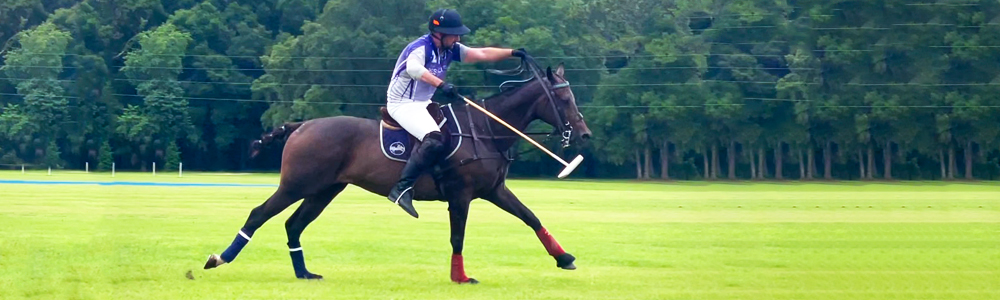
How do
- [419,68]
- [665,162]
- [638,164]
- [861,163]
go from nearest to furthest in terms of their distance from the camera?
[419,68] → [861,163] → [665,162] → [638,164]

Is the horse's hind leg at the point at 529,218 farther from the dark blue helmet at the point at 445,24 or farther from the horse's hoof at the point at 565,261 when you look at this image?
the dark blue helmet at the point at 445,24

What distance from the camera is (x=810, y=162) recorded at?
45.5m

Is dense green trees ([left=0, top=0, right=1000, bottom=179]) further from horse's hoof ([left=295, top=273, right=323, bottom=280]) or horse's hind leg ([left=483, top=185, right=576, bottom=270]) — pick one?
horse's hoof ([left=295, top=273, right=323, bottom=280])

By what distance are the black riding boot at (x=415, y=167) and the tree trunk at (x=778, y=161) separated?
41.0 m

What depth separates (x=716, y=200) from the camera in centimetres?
3419

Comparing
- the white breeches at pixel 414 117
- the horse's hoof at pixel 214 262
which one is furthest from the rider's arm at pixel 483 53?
the horse's hoof at pixel 214 262

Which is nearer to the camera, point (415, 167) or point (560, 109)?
point (415, 167)

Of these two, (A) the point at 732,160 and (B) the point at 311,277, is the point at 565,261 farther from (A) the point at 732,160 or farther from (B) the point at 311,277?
(A) the point at 732,160

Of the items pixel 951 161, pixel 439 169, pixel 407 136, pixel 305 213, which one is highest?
pixel 407 136

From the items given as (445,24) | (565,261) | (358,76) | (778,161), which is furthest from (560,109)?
(358,76)

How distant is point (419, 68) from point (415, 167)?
3.23ft

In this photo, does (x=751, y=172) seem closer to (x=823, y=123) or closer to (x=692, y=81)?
(x=692, y=81)

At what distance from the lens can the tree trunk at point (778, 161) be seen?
52.2m

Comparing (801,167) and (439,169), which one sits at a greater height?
(801,167)
